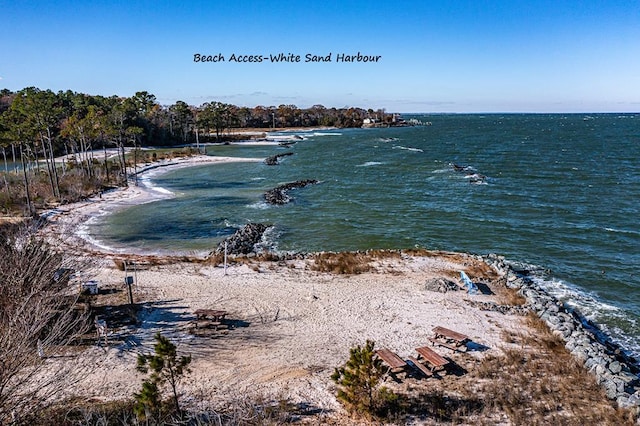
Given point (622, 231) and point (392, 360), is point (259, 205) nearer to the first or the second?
point (392, 360)

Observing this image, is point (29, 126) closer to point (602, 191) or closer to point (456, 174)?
point (456, 174)

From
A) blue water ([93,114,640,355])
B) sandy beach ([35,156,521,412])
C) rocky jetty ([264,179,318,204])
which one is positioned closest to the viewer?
sandy beach ([35,156,521,412])

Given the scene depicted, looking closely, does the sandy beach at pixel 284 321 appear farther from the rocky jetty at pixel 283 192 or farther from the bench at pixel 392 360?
the rocky jetty at pixel 283 192

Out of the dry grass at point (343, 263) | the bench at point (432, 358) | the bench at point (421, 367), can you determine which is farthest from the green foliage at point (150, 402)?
the dry grass at point (343, 263)

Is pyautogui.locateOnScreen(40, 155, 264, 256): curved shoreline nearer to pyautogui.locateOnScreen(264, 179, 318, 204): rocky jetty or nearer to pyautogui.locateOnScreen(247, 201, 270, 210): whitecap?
pyautogui.locateOnScreen(247, 201, 270, 210): whitecap

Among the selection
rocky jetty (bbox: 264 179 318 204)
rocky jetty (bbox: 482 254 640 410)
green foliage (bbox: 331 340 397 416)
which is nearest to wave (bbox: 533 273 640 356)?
rocky jetty (bbox: 482 254 640 410)

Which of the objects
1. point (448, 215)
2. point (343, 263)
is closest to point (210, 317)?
point (343, 263)
